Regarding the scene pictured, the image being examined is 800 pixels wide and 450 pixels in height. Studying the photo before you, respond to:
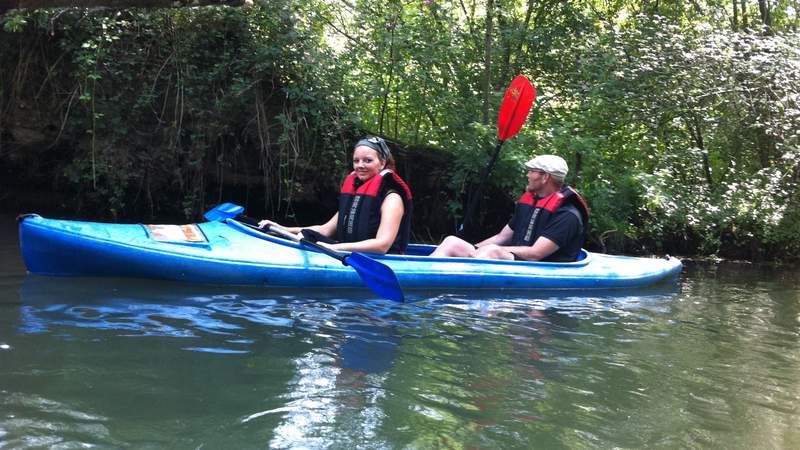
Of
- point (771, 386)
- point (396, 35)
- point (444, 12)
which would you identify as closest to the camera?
point (771, 386)

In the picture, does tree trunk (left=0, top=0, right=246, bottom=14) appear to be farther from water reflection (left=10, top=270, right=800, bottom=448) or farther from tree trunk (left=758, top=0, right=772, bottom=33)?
tree trunk (left=758, top=0, right=772, bottom=33)

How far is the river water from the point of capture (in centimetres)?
269

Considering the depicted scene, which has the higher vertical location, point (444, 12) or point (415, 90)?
point (444, 12)

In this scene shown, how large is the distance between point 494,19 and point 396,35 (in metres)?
1.39

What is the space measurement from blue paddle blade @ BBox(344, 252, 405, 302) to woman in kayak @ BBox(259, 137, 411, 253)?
404 millimetres

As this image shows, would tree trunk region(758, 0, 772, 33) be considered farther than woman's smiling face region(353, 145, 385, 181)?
Yes

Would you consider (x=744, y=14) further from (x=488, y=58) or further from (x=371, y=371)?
(x=371, y=371)

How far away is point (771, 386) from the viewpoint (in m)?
3.61

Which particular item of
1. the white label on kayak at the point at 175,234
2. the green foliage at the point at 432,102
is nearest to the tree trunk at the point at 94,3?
the white label on kayak at the point at 175,234

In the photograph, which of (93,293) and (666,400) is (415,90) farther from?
(666,400)

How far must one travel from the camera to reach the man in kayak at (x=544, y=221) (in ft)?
18.9

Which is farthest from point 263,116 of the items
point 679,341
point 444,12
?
point 679,341

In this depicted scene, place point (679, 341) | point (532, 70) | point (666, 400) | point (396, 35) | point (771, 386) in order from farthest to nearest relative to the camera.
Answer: point (532, 70)
point (396, 35)
point (679, 341)
point (771, 386)
point (666, 400)

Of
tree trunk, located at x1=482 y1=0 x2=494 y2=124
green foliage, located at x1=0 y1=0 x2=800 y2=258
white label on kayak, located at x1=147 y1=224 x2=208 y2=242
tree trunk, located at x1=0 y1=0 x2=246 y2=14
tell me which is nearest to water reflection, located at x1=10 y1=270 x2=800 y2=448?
white label on kayak, located at x1=147 y1=224 x2=208 y2=242
